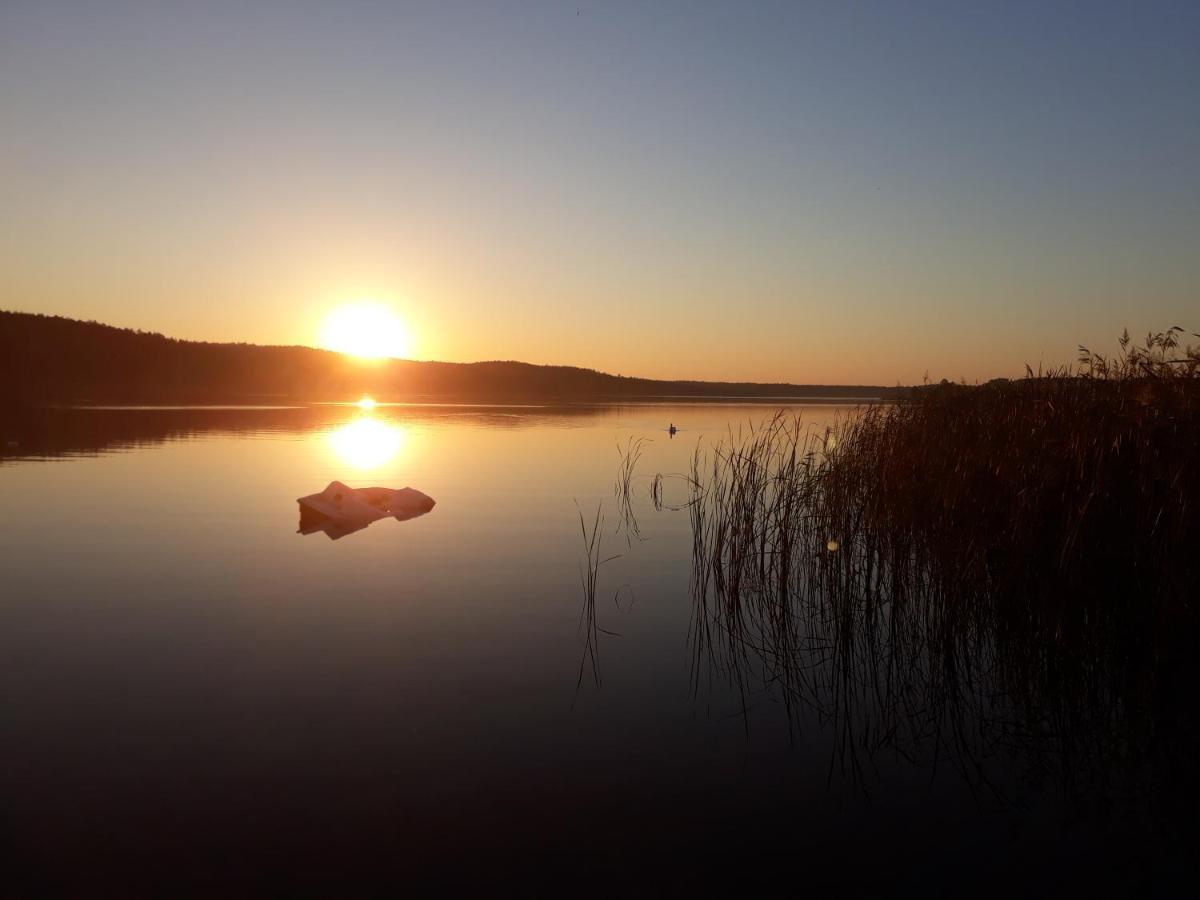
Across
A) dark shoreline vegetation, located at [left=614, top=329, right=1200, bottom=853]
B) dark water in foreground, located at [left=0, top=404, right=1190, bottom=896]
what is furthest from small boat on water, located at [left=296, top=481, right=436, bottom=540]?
dark shoreline vegetation, located at [left=614, top=329, right=1200, bottom=853]

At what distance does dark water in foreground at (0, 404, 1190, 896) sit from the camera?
3.42 m

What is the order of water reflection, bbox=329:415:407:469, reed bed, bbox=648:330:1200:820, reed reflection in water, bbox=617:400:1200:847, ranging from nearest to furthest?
1. reed reflection in water, bbox=617:400:1200:847
2. reed bed, bbox=648:330:1200:820
3. water reflection, bbox=329:415:407:469

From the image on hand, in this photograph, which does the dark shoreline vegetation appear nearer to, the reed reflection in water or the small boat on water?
the reed reflection in water

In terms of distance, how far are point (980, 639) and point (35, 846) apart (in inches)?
222

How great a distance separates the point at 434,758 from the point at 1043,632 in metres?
3.87

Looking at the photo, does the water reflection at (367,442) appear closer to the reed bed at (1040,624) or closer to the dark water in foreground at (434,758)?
the dark water in foreground at (434,758)

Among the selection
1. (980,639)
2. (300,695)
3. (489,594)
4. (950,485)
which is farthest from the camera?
(489,594)

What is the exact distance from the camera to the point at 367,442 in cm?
2569

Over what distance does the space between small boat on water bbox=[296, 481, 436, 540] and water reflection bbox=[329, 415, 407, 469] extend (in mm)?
6463

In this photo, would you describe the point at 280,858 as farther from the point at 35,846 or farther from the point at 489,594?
the point at 489,594

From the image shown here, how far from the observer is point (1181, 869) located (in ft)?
11.1

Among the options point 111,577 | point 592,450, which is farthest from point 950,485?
point 592,450

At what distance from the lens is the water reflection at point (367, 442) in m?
20.6

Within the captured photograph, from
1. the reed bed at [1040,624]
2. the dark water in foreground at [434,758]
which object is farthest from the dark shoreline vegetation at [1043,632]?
the dark water in foreground at [434,758]
